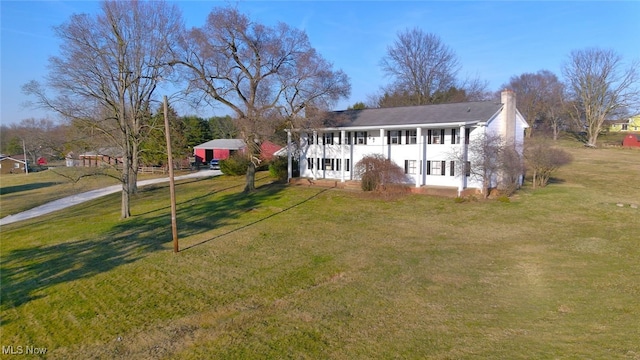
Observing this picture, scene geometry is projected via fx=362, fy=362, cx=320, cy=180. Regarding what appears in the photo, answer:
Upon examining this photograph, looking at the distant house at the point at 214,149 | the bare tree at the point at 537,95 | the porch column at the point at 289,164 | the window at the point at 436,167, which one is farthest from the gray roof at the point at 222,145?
the bare tree at the point at 537,95

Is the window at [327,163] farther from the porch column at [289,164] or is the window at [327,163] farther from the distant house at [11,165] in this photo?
the distant house at [11,165]

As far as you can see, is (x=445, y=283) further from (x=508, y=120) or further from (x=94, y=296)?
(x=508, y=120)

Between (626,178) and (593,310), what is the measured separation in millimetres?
28485

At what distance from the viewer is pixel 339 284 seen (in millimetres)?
10477

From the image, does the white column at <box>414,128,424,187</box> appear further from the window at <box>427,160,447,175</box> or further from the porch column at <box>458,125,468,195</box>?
the porch column at <box>458,125,468,195</box>

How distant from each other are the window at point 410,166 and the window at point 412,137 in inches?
57.9

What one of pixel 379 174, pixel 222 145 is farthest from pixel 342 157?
pixel 222 145

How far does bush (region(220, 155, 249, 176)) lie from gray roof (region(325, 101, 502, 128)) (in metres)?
11.9

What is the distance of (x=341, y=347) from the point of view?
274 inches

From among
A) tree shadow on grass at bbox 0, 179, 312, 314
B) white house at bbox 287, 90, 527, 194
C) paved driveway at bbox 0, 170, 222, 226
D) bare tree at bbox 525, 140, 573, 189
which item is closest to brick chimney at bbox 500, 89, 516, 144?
white house at bbox 287, 90, 527, 194

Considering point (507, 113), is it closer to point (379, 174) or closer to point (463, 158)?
point (463, 158)

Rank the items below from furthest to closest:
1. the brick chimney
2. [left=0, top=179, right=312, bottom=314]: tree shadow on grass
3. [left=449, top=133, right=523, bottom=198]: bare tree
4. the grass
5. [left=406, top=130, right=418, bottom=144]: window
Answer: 1. [left=406, top=130, right=418, bottom=144]: window
2. the brick chimney
3. [left=449, top=133, right=523, bottom=198]: bare tree
4. [left=0, top=179, right=312, bottom=314]: tree shadow on grass
5. the grass

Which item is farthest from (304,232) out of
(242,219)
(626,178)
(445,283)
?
(626,178)

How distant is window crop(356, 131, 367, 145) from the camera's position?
29141 millimetres
